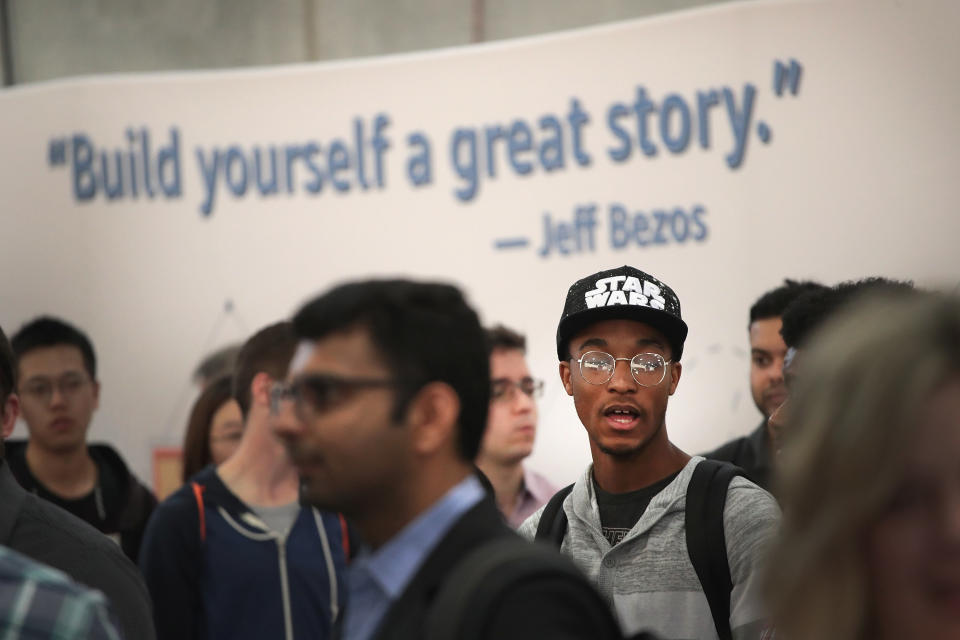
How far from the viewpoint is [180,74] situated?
21.7ft

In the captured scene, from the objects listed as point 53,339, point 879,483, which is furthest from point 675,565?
point 53,339

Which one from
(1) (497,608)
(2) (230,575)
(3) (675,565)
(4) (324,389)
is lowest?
(2) (230,575)

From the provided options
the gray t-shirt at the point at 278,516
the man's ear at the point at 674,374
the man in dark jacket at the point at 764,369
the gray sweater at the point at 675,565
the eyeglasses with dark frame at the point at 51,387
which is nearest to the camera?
the gray sweater at the point at 675,565

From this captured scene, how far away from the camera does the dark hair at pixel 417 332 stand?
6.13ft

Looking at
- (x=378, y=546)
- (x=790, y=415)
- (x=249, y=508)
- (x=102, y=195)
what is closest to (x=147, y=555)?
(x=249, y=508)

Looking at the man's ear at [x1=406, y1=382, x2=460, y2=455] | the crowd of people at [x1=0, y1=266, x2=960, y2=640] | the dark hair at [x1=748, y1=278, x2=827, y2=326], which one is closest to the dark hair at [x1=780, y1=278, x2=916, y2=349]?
the crowd of people at [x1=0, y1=266, x2=960, y2=640]

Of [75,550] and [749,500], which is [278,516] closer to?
[75,550]

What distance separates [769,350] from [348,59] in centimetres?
323

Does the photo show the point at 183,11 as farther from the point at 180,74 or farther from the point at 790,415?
the point at 790,415

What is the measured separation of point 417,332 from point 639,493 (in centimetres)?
106

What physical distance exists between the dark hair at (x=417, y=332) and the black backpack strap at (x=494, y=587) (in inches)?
13.6

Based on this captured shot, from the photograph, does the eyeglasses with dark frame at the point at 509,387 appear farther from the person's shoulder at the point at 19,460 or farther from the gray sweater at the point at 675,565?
the gray sweater at the point at 675,565

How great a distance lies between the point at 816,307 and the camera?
3.19m

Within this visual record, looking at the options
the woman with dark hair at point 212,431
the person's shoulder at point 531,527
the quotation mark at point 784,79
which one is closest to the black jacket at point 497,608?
the person's shoulder at point 531,527
